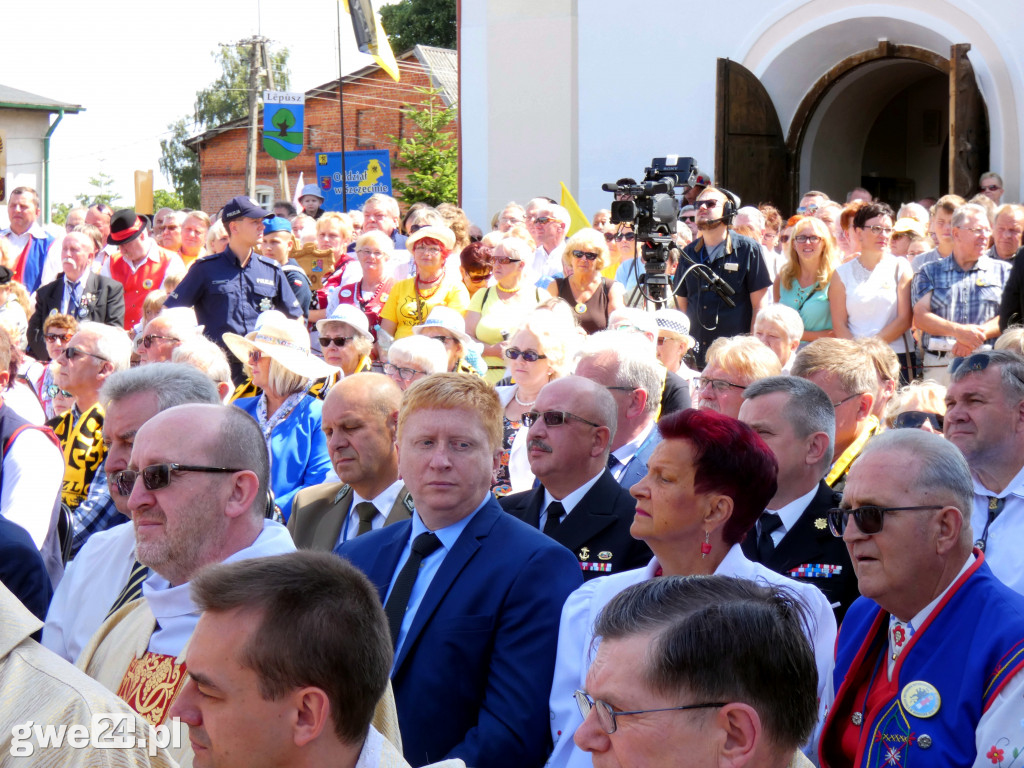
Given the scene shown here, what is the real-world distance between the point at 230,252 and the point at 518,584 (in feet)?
18.0

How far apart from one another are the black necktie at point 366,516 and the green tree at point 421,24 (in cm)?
4244

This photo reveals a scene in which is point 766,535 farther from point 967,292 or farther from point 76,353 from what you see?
point 967,292

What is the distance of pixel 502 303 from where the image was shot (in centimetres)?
730

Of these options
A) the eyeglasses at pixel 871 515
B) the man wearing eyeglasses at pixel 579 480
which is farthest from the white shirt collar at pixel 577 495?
the eyeglasses at pixel 871 515

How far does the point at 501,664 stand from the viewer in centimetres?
304

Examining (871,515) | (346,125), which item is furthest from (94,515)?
(346,125)

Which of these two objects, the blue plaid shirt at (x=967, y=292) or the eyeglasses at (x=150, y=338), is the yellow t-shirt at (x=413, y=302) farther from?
the blue plaid shirt at (x=967, y=292)

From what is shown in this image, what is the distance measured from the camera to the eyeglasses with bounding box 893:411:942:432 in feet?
13.8

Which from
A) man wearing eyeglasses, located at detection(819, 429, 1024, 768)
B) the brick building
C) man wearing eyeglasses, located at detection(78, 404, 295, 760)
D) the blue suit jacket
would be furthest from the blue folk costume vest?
the brick building

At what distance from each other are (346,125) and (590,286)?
32.9 meters

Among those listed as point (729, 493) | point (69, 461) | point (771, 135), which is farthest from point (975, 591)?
point (771, 135)

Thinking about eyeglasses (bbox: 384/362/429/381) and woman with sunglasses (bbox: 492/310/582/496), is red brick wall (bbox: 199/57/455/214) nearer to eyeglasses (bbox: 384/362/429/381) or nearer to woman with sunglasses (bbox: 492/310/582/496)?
eyeglasses (bbox: 384/362/429/381)

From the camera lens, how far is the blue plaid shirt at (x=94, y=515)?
4520 millimetres

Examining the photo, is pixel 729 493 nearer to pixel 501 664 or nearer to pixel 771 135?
pixel 501 664
